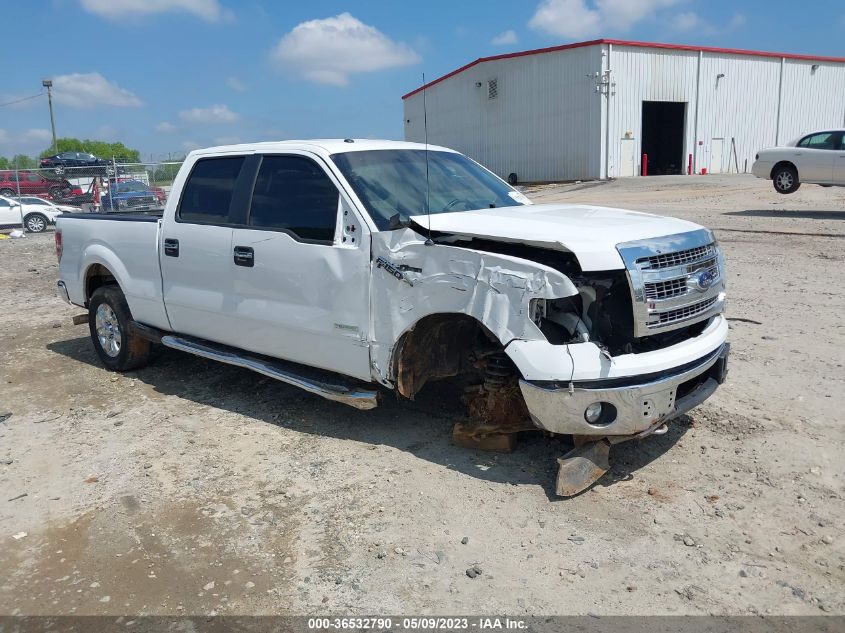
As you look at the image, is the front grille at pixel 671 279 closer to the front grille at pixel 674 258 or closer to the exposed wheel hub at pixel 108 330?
the front grille at pixel 674 258

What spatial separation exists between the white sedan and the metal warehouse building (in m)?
21.9

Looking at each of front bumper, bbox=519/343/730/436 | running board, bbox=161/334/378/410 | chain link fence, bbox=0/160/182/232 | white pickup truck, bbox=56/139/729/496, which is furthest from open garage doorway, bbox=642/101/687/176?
front bumper, bbox=519/343/730/436

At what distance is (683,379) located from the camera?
13.6 ft

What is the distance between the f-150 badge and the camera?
14.8 ft

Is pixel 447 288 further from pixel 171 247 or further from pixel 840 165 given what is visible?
pixel 840 165

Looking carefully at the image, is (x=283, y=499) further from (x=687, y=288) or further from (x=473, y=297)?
(x=687, y=288)

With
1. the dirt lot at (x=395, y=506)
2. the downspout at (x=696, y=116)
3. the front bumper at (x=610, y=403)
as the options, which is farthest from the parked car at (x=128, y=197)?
the downspout at (x=696, y=116)

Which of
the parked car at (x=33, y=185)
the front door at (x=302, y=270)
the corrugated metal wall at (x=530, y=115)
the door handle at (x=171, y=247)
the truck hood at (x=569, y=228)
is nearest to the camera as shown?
the truck hood at (x=569, y=228)

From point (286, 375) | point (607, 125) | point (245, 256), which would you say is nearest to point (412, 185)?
point (245, 256)

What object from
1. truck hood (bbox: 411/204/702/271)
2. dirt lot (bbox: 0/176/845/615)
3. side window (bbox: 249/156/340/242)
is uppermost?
side window (bbox: 249/156/340/242)

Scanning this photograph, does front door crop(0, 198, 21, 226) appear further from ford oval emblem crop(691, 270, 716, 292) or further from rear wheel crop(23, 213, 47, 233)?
ford oval emblem crop(691, 270, 716, 292)

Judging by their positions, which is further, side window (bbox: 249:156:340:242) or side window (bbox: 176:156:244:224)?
side window (bbox: 176:156:244:224)

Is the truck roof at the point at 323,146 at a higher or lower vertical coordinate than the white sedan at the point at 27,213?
higher

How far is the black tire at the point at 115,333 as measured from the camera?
6.81 metres
